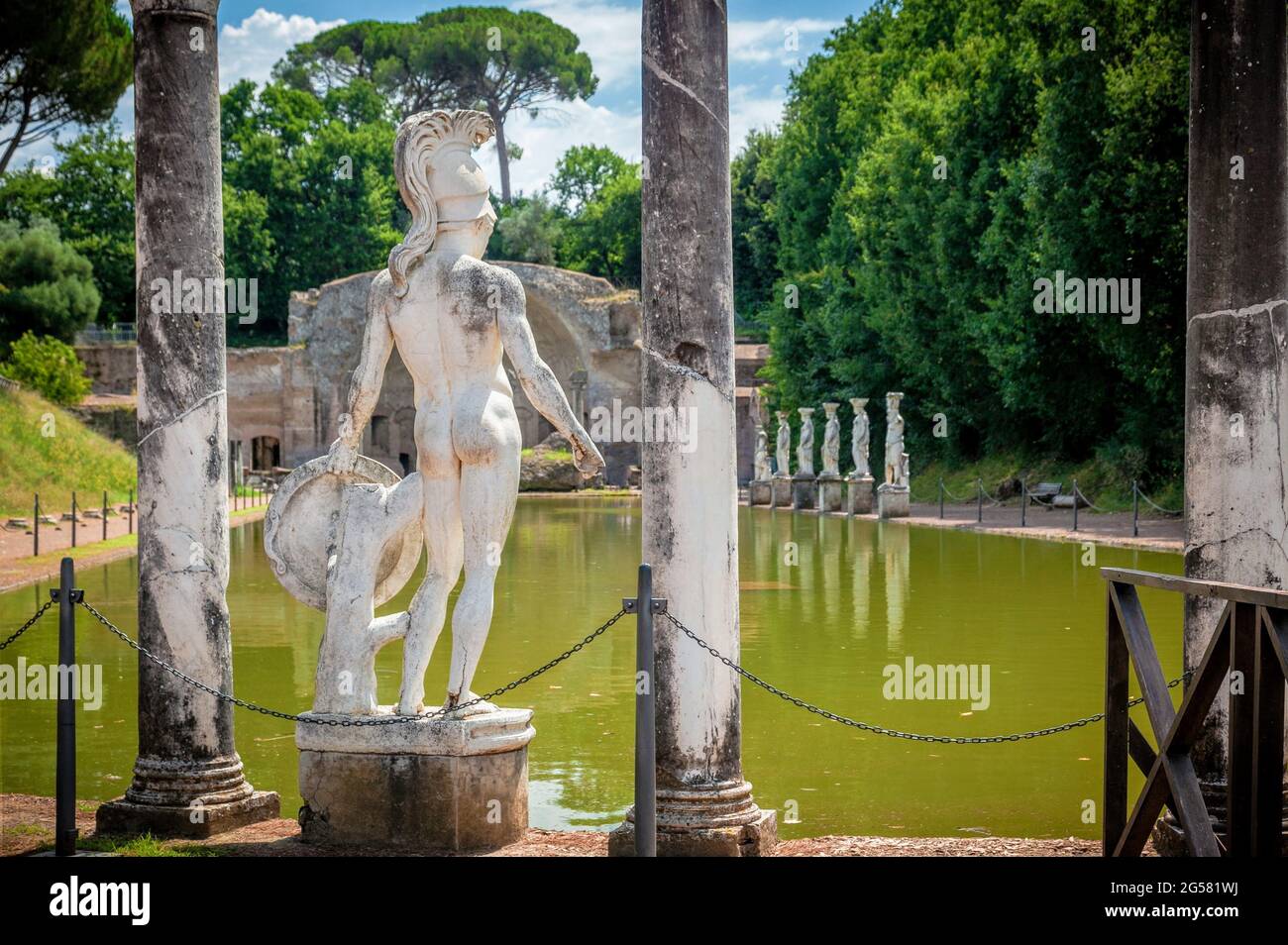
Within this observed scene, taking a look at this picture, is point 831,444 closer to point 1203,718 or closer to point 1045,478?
point 1045,478

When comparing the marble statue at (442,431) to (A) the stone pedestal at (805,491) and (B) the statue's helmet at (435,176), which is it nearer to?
(B) the statue's helmet at (435,176)

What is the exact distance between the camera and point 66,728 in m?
6.04

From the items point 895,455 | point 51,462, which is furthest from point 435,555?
point 51,462

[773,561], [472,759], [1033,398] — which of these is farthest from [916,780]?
[1033,398]

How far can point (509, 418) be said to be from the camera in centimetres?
662

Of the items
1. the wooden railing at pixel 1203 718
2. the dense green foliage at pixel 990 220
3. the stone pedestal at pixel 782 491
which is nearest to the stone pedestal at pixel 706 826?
the wooden railing at pixel 1203 718

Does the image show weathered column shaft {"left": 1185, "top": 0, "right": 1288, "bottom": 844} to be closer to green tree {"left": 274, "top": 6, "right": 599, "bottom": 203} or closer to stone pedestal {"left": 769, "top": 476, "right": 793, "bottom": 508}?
stone pedestal {"left": 769, "top": 476, "right": 793, "bottom": 508}

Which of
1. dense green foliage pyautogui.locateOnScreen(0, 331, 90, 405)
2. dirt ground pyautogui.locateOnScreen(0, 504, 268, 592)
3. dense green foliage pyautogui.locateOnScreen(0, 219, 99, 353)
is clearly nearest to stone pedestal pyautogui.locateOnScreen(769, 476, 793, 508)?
dirt ground pyautogui.locateOnScreen(0, 504, 268, 592)

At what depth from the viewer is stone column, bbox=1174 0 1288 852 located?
618 centimetres

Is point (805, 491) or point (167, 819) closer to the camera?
point (167, 819)

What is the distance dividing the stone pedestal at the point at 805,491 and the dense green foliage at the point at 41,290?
2587 cm

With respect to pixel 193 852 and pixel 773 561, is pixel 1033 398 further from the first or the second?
pixel 193 852

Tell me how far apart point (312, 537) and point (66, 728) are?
135cm
